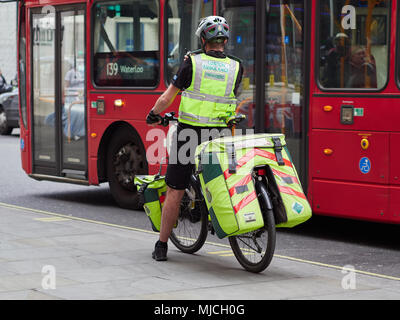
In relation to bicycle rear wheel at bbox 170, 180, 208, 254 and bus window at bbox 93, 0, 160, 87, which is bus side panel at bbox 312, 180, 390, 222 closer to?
bicycle rear wheel at bbox 170, 180, 208, 254

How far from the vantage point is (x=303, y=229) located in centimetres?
938

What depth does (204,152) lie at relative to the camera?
6668mm

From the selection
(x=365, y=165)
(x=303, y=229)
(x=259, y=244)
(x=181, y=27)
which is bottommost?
(x=303, y=229)

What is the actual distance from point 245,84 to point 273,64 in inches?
16.4

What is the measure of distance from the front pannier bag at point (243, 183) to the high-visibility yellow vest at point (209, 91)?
32 cm

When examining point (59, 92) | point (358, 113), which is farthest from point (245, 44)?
point (59, 92)

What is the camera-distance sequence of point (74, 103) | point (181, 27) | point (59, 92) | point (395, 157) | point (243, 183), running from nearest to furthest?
point (243, 183)
point (395, 157)
point (181, 27)
point (74, 103)
point (59, 92)

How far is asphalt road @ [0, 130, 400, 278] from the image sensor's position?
772 cm

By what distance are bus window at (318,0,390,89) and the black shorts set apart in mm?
1747

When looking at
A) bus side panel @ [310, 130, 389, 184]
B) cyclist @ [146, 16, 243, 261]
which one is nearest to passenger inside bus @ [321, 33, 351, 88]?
bus side panel @ [310, 130, 389, 184]

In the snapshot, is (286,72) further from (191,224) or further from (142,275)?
(142,275)

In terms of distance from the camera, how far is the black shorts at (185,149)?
7008 mm
